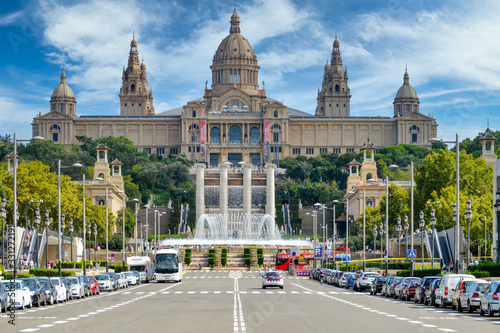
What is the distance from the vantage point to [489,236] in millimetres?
93875

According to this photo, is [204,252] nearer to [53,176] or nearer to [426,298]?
[53,176]

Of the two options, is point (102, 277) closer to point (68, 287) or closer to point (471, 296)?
point (68, 287)

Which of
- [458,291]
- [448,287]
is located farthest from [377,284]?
[458,291]

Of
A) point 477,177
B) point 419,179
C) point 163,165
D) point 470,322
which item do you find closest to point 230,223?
point 163,165

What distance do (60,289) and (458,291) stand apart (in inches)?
709

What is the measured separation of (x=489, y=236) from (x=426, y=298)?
53092 millimetres

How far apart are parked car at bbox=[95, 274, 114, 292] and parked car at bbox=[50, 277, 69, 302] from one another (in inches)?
458

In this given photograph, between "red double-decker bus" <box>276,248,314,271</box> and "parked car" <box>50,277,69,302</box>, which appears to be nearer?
"parked car" <box>50,277,69,302</box>

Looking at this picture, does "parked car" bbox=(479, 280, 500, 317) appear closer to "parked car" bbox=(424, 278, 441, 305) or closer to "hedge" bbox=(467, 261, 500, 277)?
"parked car" bbox=(424, 278, 441, 305)

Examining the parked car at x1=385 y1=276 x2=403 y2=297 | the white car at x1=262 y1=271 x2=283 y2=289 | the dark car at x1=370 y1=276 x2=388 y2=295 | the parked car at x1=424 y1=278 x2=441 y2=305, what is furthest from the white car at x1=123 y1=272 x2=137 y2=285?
the parked car at x1=424 y1=278 x2=441 y2=305

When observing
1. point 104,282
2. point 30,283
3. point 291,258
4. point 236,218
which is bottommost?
point 291,258

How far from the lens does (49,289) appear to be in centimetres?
4216

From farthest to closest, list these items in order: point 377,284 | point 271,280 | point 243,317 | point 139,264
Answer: point 139,264 → point 271,280 → point 377,284 → point 243,317

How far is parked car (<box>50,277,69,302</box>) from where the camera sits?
44.2 m
